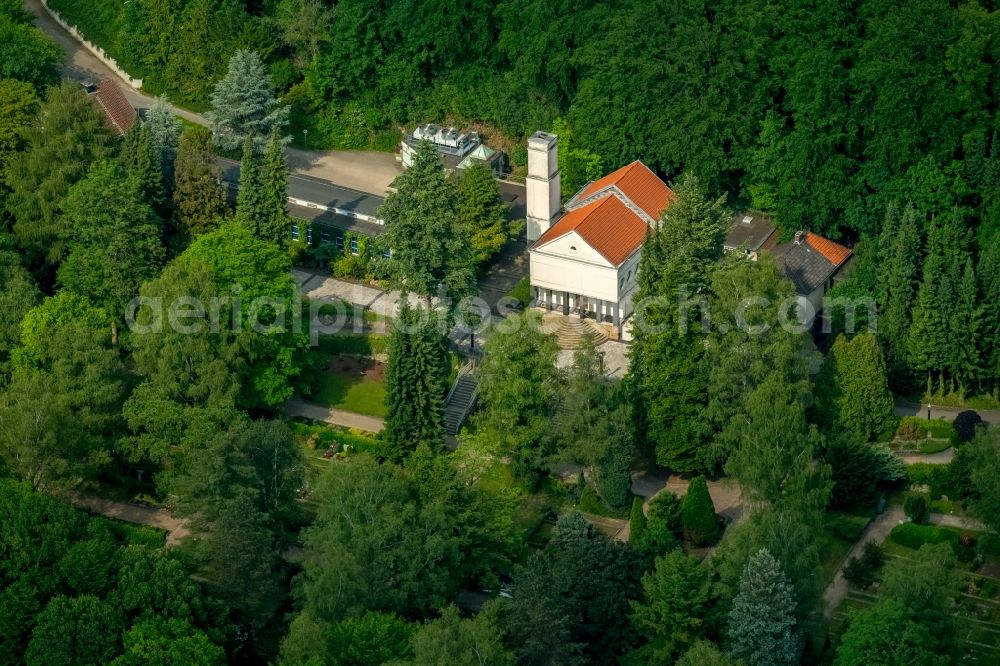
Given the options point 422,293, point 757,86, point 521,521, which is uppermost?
point 757,86

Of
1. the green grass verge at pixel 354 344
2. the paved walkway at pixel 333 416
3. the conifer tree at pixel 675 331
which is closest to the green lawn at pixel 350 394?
the paved walkway at pixel 333 416

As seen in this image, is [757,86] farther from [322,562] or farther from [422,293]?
[322,562]

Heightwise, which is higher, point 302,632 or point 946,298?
point 946,298

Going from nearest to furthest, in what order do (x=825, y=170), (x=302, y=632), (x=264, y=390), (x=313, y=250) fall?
(x=302, y=632)
(x=264, y=390)
(x=825, y=170)
(x=313, y=250)

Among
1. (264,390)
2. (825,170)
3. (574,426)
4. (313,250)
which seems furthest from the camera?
(313,250)

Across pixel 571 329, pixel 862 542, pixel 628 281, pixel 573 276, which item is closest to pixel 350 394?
pixel 571 329

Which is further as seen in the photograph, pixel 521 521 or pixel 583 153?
pixel 583 153

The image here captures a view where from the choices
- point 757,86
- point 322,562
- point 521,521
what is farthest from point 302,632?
point 757,86

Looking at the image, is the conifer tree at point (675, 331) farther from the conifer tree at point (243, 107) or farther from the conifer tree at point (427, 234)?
the conifer tree at point (243, 107)
